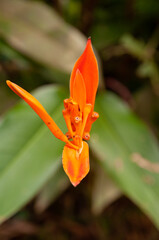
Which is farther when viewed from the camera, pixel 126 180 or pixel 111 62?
pixel 111 62

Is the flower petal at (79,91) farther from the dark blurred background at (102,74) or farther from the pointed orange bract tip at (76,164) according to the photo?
the dark blurred background at (102,74)

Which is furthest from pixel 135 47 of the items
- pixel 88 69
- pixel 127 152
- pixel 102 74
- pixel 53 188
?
pixel 88 69

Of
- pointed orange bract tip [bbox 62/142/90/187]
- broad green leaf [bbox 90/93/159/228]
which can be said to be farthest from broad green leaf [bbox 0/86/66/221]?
pointed orange bract tip [bbox 62/142/90/187]

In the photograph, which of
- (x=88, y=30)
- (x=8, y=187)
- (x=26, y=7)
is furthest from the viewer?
(x=88, y=30)

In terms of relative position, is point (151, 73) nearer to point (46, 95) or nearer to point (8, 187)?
point (46, 95)

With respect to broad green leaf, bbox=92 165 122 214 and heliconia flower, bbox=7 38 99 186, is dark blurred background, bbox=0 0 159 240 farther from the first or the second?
heliconia flower, bbox=7 38 99 186

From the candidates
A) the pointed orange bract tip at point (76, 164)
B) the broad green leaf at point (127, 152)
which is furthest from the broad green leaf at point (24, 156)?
the pointed orange bract tip at point (76, 164)

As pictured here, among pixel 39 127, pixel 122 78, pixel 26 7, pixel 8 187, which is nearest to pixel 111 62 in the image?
pixel 122 78
